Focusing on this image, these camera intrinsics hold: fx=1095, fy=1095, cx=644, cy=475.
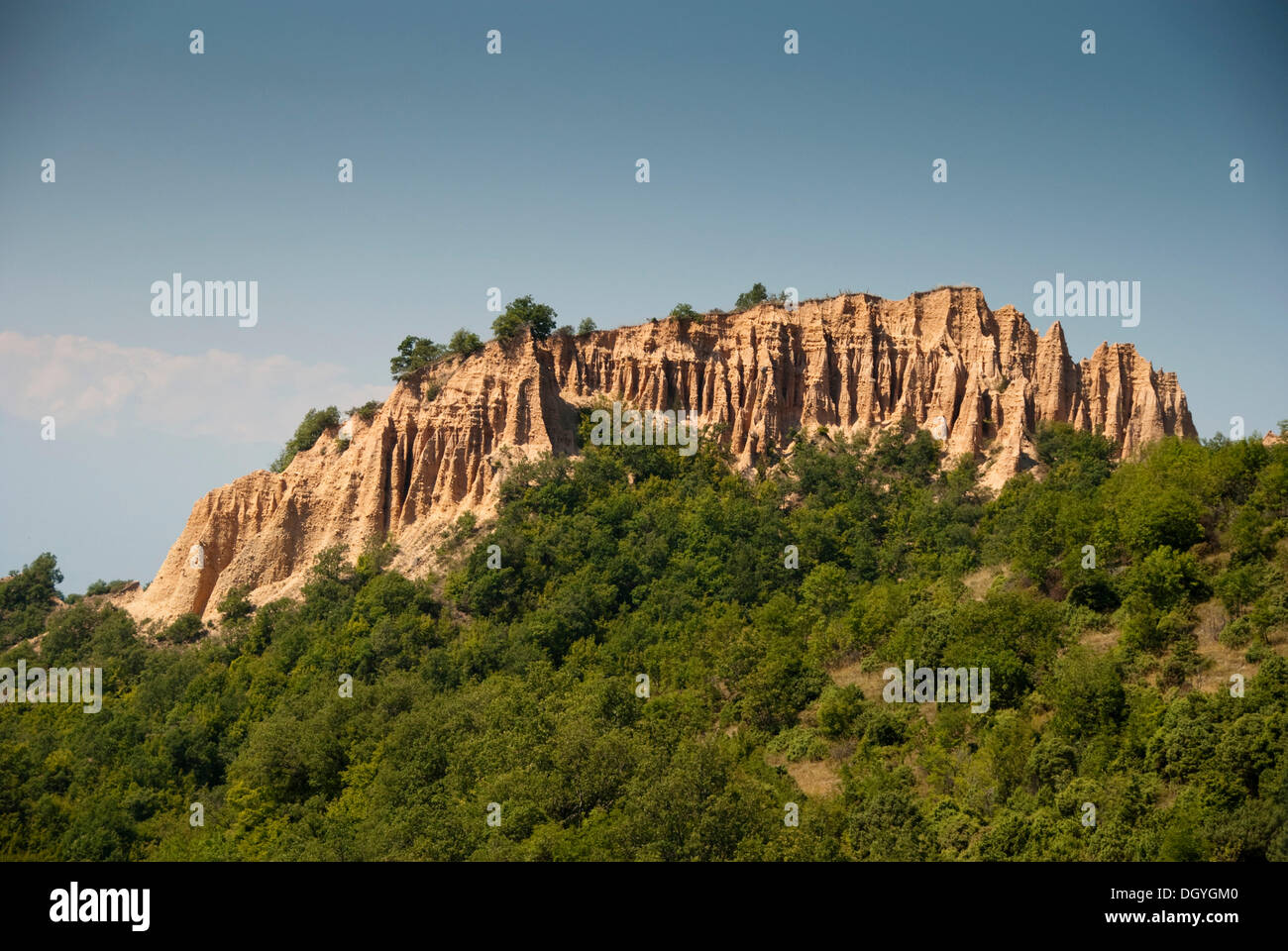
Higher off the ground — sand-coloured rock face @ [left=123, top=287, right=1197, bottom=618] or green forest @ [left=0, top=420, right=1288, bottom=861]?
sand-coloured rock face @ [left=123, top=287, right=1197, bottom=618]

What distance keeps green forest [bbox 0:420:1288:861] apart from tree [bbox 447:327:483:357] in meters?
7.74

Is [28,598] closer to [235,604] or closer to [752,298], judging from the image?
[235,604]

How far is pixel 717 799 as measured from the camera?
2689 centimetres

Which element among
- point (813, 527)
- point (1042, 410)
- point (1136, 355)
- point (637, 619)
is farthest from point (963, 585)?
point (1136, 355)

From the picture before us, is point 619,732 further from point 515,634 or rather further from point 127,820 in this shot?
point 127,820

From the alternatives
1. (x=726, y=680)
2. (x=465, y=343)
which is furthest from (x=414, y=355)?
(x=726, y=680)

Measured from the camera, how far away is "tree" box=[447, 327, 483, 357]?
2077 inches

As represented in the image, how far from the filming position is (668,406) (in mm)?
54188

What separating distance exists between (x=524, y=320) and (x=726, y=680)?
22.8 m

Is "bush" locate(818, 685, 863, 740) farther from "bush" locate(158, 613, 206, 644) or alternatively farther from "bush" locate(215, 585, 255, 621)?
"bush" locate(158, 613, 206, 644)

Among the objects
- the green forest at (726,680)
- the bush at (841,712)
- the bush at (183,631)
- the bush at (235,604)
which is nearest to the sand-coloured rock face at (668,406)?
the bush at (235,604)

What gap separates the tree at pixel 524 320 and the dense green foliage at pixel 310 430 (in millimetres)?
9612

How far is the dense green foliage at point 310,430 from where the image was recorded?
180 ft

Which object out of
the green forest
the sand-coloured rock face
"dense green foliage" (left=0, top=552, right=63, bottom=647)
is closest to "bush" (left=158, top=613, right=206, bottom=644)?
the green forest
